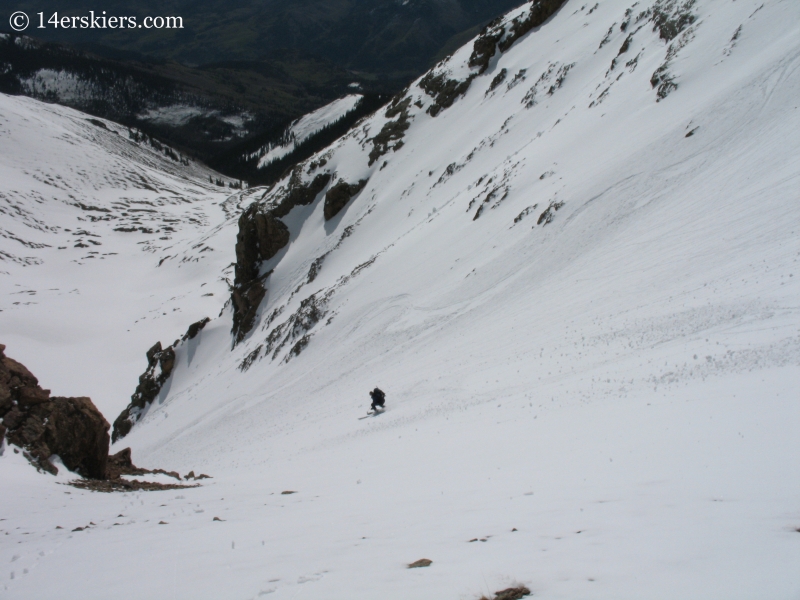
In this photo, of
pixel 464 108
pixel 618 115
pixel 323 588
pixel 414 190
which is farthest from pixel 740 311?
pixel 464 108

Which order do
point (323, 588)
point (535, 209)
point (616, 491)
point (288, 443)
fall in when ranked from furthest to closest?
1. point (535, 209)
2. point (288, 443)
3. point (616, 491)
4. point (323, 588)

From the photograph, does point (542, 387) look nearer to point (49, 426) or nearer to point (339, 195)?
point (49, 426)

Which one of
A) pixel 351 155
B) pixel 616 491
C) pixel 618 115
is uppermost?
pixel 351 155

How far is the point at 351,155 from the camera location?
5994 cm

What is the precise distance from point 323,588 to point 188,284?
7450 cm

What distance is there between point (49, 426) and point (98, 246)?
319ft

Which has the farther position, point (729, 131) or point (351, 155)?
point (351, 155)

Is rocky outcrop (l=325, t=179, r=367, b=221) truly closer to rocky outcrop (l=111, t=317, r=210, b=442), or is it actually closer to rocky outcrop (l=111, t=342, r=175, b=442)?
rocky outcrop (l=111, t=317, r=210, b=442)

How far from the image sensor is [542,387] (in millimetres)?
13055

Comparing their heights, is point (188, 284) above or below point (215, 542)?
above

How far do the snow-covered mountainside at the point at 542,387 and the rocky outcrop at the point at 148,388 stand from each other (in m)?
1.52

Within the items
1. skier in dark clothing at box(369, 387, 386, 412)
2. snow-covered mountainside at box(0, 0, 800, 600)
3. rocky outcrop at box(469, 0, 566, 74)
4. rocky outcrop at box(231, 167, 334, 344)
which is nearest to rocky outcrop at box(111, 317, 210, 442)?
snow-covered mountainside at box(0, 0, 800, 600)

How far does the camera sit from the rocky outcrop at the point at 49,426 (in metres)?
14.0

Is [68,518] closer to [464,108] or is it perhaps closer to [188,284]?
[464,108]
